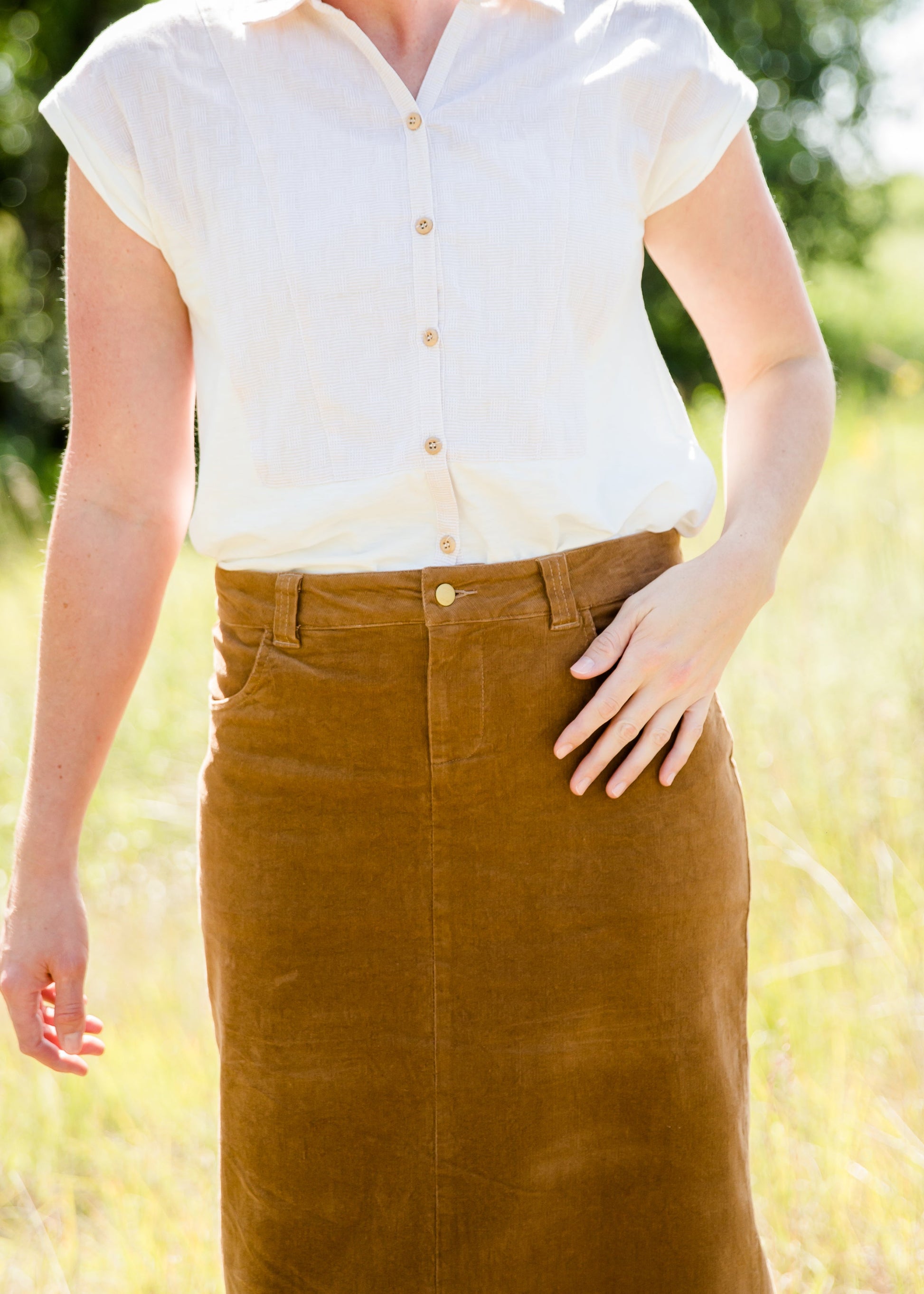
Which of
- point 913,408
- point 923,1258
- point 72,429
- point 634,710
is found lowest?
point 913,408

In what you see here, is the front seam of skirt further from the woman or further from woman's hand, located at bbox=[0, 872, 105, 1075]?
woman's hand, located at bbox=[0, 872, 105, 1075]

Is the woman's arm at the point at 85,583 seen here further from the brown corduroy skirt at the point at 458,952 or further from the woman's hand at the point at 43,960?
the brown corduroy skirt at the point at 458,952

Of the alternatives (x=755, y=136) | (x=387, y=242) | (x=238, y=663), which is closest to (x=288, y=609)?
(x=238, y=663)

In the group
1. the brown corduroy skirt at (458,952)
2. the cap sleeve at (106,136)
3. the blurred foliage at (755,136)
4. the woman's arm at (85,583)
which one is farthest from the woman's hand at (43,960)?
the blurred foliage at (755,136)

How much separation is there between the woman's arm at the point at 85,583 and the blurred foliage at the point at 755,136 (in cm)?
1161

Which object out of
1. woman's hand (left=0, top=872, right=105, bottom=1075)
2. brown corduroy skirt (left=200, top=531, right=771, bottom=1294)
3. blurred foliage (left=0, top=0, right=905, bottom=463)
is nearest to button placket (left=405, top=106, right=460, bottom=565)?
brown corduroy skirt (left=200, top=531, right=771, bottom=1294)

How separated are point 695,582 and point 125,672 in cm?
62

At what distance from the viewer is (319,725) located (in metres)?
1.19

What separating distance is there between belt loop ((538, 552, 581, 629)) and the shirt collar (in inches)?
22.8

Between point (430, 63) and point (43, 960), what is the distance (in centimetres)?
101

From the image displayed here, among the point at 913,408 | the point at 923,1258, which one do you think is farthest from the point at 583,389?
the point at 913,408

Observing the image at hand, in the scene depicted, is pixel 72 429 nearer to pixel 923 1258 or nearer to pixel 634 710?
pixel 634 710

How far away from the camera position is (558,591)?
3.91 ft

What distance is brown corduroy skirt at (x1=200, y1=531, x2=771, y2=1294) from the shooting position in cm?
118
